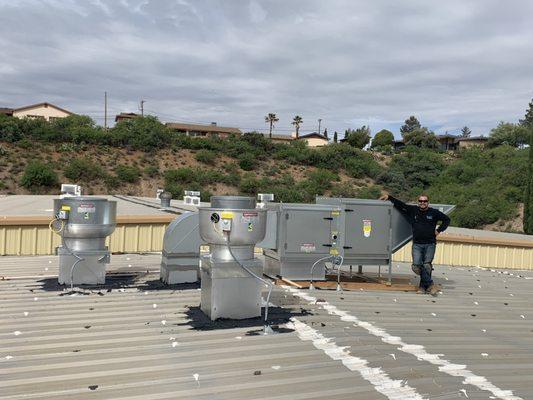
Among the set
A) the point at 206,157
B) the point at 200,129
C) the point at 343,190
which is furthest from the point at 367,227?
the point at 200,129

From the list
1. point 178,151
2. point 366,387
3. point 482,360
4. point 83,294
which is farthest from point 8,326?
point 178,151

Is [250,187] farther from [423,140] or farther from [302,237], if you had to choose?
[302,237]

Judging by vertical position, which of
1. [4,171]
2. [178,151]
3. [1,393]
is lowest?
[1,393]

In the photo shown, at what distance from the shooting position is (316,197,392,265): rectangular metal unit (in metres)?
8.14

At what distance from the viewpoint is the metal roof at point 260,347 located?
3.87 metres

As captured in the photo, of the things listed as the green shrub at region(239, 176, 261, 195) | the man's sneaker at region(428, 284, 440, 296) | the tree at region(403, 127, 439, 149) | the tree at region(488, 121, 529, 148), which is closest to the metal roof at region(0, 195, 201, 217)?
the man's sneaker at region(428, 284, 440, 296)

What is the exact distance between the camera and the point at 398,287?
820cm

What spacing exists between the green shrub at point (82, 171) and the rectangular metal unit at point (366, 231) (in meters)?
40.9

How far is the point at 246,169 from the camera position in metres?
54.2

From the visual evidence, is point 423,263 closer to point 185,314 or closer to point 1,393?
point 185,314

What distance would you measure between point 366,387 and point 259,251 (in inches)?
331

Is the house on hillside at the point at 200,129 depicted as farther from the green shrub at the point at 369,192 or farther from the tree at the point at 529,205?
the tree at the point at 529,205

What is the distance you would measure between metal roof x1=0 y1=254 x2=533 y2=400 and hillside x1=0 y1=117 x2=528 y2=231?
1340 inches

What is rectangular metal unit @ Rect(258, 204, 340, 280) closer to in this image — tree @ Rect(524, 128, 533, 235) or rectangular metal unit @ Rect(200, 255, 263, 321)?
rectangular metal unit @ Rect(200, 255, 263, 321)
